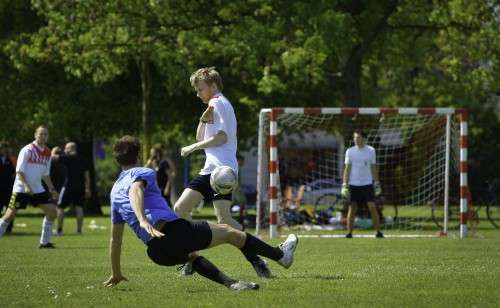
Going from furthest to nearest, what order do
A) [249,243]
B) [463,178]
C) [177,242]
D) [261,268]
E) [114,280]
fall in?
[463,178]
[261,268]
[249,243]
[114,280]
[177,242]

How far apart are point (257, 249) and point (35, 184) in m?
8.43

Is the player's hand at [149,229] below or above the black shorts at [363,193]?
above

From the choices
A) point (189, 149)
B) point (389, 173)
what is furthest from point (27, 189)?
point (389, 173)

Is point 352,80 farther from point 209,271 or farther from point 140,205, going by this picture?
point 140,205

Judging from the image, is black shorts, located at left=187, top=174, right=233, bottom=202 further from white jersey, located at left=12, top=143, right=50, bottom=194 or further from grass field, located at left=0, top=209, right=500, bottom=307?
white jersey, located at left=12, top=143, right=50, bottom=194

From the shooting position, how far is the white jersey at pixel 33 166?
1759 centimetres

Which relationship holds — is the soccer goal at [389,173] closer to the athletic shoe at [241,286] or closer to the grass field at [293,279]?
the grass field at [293,279]

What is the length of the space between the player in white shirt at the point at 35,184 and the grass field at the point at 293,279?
1.79ft

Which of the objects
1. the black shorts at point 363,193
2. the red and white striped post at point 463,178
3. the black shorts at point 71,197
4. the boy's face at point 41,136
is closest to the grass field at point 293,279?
the boy's face at point 41,136

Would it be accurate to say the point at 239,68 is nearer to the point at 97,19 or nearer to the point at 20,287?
the point at 97,19

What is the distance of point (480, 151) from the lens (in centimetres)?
4328

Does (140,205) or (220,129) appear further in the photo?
(220,129)

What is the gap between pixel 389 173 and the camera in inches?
1133

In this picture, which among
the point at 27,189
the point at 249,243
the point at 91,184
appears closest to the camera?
the point at 249,243
